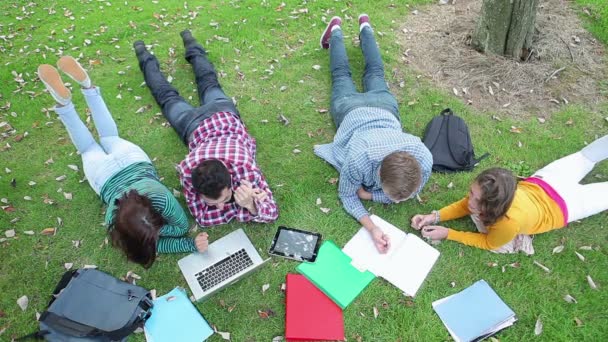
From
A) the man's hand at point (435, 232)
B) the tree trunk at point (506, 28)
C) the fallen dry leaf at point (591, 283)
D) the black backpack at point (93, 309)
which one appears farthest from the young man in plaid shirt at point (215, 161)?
the tree trunk at point (506, 28)

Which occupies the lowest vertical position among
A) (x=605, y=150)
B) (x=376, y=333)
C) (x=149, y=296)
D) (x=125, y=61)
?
(x=376, y=333)

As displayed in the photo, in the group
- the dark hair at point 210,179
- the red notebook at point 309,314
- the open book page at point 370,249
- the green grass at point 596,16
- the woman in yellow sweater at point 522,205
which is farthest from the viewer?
the green grass at point 596,16

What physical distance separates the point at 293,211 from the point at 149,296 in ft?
6.50

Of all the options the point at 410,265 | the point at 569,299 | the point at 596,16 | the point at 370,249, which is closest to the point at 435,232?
the point at 410,265

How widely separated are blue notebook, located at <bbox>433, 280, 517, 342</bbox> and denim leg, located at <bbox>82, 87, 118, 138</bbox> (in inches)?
184

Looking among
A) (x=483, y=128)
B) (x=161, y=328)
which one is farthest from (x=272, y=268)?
(x=483, y=128)

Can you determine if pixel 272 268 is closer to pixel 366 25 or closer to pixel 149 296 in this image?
pixel 149 296

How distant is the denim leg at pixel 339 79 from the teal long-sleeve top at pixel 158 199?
2636mm

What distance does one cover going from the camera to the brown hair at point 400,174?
13.6 ft

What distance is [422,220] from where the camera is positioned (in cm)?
505

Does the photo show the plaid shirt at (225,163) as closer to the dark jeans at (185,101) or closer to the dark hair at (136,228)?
the dark jeans at (185,101)

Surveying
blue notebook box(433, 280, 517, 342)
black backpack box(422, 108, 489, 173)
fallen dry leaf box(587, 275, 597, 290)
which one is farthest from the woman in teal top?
fallen dry leaf box(587, 275, 597, 290)

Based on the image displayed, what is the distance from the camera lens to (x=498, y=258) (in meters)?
4.87

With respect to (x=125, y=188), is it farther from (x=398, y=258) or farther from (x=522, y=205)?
(x=522, y=205)
